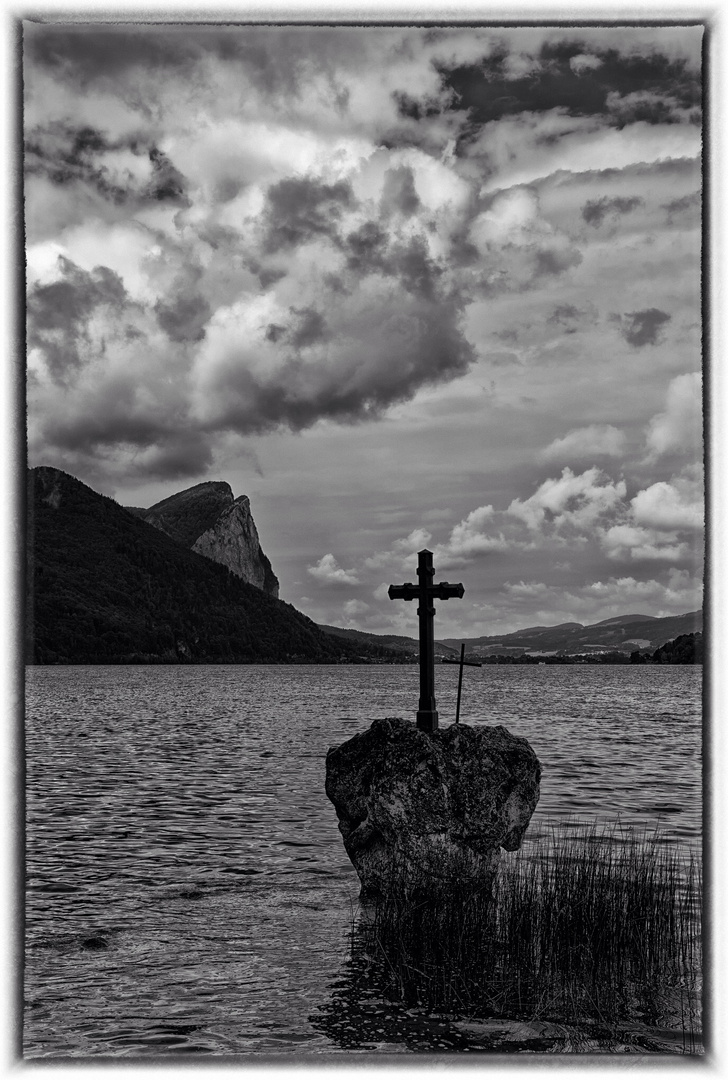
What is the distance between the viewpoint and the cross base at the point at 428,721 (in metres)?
11.7

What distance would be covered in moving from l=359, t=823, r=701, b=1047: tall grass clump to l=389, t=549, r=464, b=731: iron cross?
→ 2.60 m

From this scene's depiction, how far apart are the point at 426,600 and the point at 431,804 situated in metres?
2.54

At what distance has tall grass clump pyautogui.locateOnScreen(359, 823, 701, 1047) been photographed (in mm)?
7887

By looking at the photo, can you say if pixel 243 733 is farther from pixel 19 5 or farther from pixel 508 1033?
pixel 19 5

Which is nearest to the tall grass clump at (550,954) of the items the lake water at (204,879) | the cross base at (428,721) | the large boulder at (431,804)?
the lake water at (204,879)

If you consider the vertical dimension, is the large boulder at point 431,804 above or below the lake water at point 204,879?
above

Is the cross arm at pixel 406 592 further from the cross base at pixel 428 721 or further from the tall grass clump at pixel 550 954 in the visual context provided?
the tall grass clump at pixel 550 954

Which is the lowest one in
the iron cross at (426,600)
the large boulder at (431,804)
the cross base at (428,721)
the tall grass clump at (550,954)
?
the tall grass clump at (550,954)

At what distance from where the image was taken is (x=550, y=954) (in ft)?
28.4

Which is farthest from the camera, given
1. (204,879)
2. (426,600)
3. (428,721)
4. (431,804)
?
(204,879)

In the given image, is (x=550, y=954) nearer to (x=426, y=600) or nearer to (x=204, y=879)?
(x=426, y=600)

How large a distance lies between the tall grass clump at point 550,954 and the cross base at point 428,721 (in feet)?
6.95

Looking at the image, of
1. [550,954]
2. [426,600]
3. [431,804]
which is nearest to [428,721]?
[431,804]

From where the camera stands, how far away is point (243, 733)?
2025 inches
